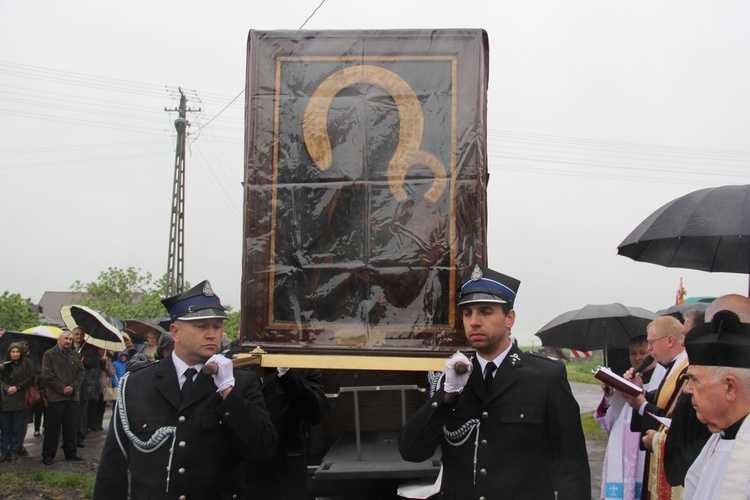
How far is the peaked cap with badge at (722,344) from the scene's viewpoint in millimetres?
2633

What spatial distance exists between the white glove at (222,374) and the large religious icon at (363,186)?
1878 millimetres

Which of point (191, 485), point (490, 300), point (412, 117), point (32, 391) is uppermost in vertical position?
point (412, 117)

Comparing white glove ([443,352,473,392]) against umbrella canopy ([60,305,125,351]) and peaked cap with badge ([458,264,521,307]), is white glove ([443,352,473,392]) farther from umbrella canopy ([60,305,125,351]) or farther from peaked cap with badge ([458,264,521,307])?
umbrella canopy ([60,305,125,351])

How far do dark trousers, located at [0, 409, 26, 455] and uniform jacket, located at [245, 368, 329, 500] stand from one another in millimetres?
7203

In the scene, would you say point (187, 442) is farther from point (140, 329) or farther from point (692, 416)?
point (140, 329)

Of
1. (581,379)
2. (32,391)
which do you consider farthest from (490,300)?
(581,379)

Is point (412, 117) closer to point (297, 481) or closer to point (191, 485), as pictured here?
point (297, 481)

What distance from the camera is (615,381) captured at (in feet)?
13.8

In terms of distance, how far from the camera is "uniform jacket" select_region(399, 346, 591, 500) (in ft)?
10.5

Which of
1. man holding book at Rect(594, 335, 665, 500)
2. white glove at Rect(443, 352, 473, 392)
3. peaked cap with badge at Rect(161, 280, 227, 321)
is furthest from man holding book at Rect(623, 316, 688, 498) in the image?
peaked cap with badge at Rect(161, 280, 227, 321)

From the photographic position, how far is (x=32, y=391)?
1070 cm

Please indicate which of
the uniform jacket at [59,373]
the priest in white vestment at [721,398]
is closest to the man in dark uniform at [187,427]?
the priest in white vestment at [721,398]

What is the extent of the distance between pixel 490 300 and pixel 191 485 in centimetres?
166

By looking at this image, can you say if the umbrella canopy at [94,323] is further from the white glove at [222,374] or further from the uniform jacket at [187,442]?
the white glove at [222,374]
